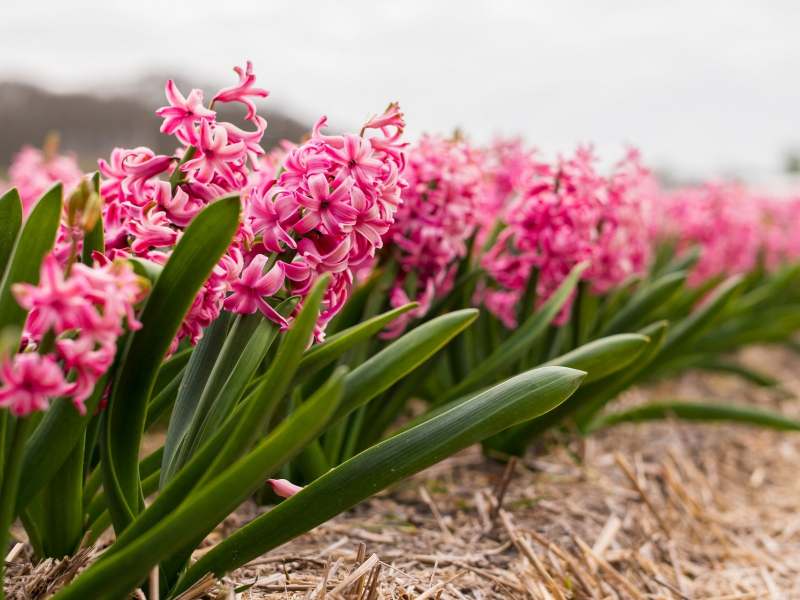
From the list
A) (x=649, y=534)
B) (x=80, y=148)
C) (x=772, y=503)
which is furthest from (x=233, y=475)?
(x=80, y=148)

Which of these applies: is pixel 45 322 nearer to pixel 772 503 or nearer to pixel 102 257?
pixel 102 257

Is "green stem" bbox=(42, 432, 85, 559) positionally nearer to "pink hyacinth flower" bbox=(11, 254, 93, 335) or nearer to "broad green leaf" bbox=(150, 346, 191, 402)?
"broad green leaf" bbox=(150, 346, 191, 402)

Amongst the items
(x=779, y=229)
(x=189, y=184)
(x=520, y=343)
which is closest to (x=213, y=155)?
(x=189, y=184)

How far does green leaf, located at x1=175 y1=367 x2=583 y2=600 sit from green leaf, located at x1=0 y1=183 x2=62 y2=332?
1.56 ft

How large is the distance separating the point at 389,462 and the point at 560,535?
911 mm

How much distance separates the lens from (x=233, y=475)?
2.69 ft

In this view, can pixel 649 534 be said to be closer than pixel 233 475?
No

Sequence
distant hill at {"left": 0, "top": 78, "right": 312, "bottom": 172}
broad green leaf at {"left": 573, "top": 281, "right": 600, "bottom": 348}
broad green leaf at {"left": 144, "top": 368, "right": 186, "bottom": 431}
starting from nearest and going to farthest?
broad green leaf at {"left": 144, "top": 368, "right": 186, "bottom": 431}
broad green leaf at {"left": 573, "top": 281, "right": 600, "bottom": 348}
distant hill at {"left": 0, "top": 78, "right": 312, "bottom": 172}

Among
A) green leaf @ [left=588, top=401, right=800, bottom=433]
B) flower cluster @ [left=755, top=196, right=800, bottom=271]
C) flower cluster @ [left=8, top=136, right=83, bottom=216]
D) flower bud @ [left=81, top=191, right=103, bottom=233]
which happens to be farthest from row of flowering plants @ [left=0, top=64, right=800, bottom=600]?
flower cluster @ [left=755, top=196, right=800, bottom=271]

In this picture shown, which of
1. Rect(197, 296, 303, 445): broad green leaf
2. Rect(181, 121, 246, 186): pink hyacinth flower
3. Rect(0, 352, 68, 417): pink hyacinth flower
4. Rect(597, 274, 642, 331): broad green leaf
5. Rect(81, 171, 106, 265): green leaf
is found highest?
Rect(181, 121, 246, 186): pink hyacinth flower

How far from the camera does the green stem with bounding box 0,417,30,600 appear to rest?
31.4 inches

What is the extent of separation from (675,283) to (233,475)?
200cm

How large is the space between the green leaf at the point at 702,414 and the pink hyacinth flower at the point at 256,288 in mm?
1793

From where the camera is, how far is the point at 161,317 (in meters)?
0.94
